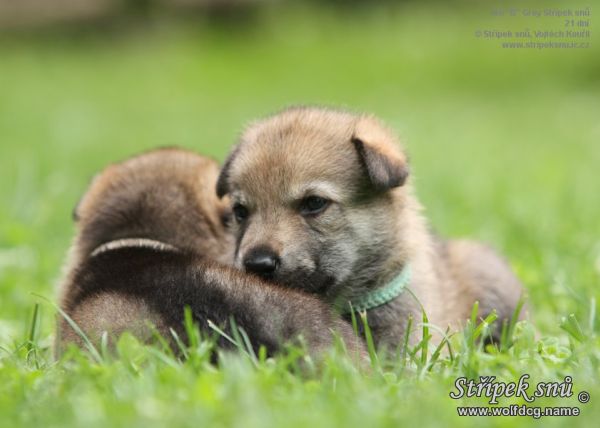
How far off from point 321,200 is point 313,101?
1092cm

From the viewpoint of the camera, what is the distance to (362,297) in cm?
446

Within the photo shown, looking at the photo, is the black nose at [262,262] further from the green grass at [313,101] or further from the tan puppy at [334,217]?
the green grass at [313,101]

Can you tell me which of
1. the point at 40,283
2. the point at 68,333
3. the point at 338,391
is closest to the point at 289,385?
the point at 338,391

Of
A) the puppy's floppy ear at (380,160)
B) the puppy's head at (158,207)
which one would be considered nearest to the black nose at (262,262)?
the puppy's floppy ear at (380,160)

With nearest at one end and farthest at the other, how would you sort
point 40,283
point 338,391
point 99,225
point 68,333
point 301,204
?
1. point 338,391
2. point 68,333
3. point 301,204
4. point 99,225
5. point 40,283

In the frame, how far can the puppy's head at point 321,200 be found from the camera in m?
4.23

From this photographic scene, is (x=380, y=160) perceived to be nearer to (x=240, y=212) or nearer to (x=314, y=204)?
(x=314, y=204)

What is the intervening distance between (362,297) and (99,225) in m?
1.43

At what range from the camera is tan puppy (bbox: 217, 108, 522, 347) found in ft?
13.8

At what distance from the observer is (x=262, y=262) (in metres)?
4.00

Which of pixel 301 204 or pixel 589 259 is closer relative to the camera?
pixel 301 204

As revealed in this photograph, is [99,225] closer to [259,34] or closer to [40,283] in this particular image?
[40,283]

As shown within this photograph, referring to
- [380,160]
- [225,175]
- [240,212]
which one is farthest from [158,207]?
[380,160]

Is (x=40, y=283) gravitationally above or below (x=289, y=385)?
below
